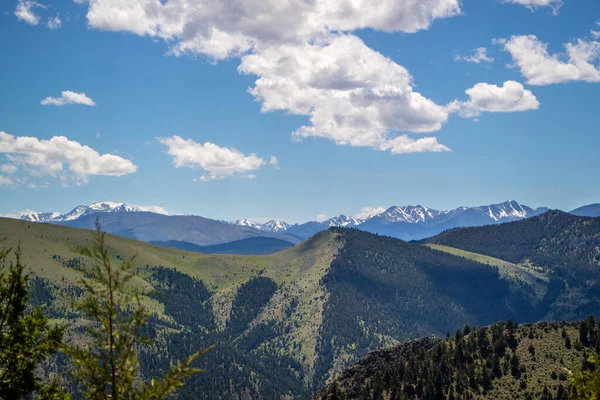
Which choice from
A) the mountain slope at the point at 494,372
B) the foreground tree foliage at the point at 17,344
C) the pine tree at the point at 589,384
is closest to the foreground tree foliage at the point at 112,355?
the foreground tree foliage at the point at 17,344

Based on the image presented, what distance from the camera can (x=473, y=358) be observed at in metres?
192

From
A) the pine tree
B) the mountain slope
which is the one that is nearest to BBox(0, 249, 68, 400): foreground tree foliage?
the pine tree

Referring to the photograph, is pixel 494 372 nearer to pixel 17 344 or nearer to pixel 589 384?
pixel 589 384

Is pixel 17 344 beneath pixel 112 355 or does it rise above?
beneath

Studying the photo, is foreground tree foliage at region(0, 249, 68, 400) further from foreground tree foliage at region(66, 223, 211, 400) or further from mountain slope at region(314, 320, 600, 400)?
mountain slope at region(314, 320, 600, 400)

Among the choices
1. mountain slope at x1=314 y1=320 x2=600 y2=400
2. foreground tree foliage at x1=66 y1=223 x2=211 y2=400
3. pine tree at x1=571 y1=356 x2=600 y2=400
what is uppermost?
foreground tree foliage at x1=66 y1=223 x2=211 y2=400

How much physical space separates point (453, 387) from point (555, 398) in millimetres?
32115

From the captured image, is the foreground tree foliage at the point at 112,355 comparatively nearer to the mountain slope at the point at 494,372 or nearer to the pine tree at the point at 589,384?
the pine tree at the point at 589,384

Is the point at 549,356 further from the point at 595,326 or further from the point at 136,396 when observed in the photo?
the point at 136,396

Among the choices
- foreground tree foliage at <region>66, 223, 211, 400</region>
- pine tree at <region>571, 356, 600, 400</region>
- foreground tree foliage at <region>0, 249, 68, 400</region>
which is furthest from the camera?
foreground tree foliage at <region>0, 249, 68, 400</region>

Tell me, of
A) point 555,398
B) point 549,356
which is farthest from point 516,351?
point 555,398

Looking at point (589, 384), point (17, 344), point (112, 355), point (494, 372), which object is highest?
point (112, 355)

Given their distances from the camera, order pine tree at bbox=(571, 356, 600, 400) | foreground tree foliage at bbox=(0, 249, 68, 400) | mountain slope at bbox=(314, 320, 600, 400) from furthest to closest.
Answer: mountain slope at bbox=(314, 320, 600, 400) < foreground tree foliage at bbox=(0, 249, 68, 400) < pine tree at bbox=(571, 356, 600, 400)

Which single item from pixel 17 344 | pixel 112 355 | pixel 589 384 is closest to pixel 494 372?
pixel 589 384
